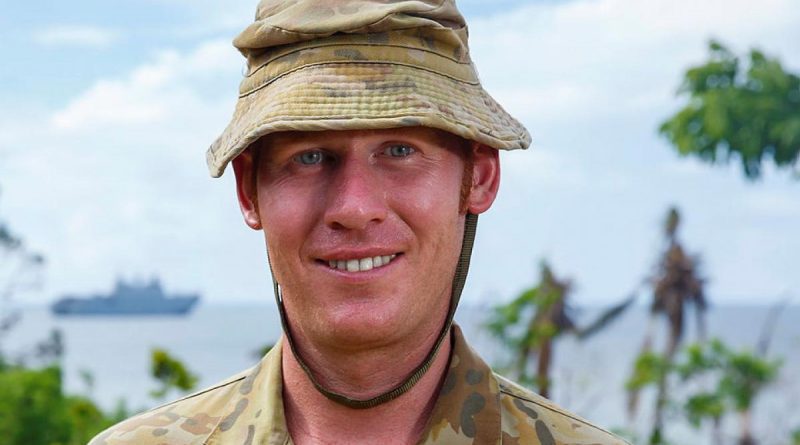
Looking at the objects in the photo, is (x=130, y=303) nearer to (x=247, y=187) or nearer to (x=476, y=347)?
(x=476, y=347)

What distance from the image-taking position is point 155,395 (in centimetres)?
1335

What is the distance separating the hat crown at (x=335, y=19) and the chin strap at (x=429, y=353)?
0.53 metres

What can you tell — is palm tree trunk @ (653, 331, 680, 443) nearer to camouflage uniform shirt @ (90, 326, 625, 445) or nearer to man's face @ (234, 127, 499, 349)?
camouflage uniform shirt @ (90, 326, 625, 445)

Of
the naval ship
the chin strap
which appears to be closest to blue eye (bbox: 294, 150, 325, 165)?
the chin strap

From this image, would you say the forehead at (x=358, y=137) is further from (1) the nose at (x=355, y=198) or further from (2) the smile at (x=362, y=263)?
(2) the smile at (x=362, y=263)

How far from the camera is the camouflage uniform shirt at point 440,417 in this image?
3314 millimetres

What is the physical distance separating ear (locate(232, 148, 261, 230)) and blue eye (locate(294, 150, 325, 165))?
0.21m

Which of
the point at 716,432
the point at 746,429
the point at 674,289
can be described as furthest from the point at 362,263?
the point at 674,289

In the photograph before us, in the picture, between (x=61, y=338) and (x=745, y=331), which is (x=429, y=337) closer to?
(x=61, y=338)

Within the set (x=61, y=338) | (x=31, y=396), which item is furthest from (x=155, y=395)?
(x=61, y=338)

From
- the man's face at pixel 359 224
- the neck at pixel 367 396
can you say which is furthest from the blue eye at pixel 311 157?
the neck at pixel 367 396

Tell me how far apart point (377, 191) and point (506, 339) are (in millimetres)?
17081

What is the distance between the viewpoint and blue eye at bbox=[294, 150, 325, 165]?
3082 mm

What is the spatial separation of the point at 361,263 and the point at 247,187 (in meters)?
0.46
